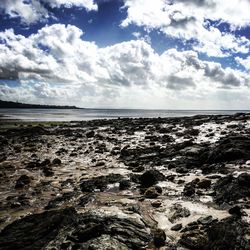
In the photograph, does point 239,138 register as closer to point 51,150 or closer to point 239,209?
point 239,209

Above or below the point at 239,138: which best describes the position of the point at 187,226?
below

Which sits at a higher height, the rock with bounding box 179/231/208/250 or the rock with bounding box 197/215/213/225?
the rock with bounding box 197/215/213/225

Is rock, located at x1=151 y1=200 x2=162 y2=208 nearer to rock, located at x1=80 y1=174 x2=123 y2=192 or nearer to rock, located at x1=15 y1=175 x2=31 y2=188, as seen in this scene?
rock, located at x1=80 y1=174 x2=123 y2=192

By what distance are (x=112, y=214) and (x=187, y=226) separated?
2.20 metres

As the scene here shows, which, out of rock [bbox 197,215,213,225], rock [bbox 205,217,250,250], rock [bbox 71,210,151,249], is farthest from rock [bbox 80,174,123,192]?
rock [bbox 205,217,250,250]

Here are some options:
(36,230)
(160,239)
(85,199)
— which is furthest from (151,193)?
(36,230)

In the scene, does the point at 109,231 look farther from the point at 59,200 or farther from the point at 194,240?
the point at 59,200

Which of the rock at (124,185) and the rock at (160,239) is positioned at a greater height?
the rock at (160,239)

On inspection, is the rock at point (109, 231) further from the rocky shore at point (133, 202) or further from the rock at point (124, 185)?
the rock at point (124, 185)

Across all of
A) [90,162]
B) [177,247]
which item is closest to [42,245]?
[177,247]

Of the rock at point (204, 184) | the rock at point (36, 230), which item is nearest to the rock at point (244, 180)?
the rock at point (204, 184)

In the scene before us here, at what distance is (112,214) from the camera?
912 cm

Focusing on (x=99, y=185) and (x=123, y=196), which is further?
(x=99, y=185)

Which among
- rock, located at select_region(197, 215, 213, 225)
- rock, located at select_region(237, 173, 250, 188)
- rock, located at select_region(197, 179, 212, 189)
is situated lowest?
rock, located at select_region(197, 215, 213, 225)
